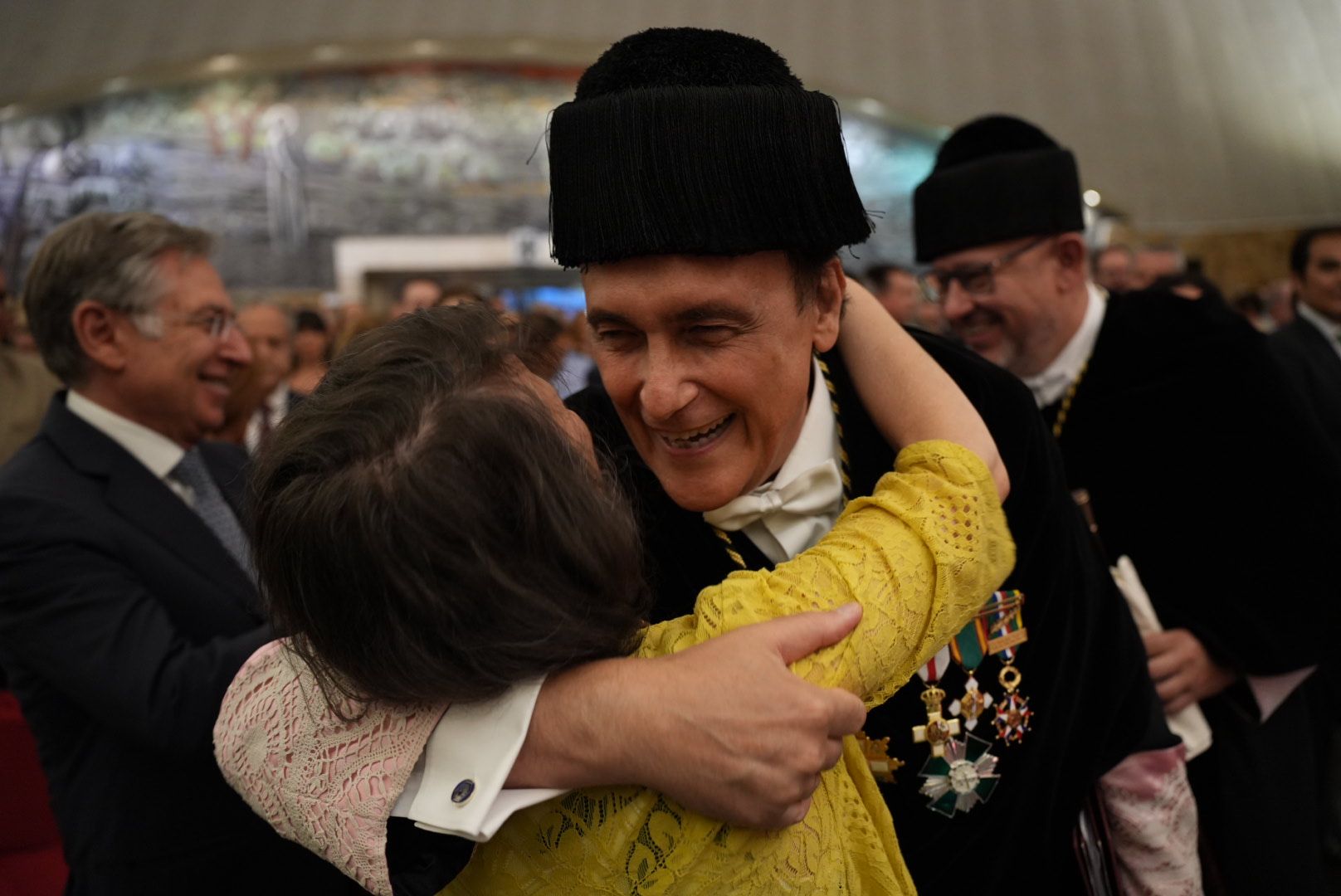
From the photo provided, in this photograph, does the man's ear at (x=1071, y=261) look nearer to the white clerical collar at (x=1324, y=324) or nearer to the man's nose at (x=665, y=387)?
the man's nose at (x=665, y=387)

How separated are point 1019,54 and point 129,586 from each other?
22.7 meters

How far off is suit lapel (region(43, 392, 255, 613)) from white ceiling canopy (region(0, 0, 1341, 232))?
18996mm

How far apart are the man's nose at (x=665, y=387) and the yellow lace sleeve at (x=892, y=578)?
0.25m

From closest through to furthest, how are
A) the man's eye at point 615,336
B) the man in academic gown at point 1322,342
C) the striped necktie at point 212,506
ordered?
the man's eye at point 615,336 → the striped necktie at point 212,506 → the man in academic gown at point 1322,342

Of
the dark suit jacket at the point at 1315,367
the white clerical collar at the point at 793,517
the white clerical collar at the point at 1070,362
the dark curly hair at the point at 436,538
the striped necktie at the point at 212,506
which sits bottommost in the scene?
the dark suit jacket at the point at 1315,367

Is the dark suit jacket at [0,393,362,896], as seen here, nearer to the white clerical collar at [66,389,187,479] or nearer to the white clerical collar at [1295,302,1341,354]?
the white clerical collar at [66,389,187,479]

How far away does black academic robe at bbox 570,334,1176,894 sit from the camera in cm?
175

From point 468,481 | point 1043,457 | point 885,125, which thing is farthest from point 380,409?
point 885,125

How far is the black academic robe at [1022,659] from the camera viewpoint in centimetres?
175

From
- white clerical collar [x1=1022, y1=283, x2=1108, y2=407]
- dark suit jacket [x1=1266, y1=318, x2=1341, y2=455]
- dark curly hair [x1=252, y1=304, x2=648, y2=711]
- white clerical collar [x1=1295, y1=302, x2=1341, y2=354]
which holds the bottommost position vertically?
dark suit jacket [x1=1266, y1=318, x2=1341, y2=455]

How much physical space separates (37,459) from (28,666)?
45cm

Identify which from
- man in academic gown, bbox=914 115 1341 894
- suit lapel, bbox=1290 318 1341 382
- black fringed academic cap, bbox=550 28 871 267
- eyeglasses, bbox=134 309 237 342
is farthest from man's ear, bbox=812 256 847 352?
suit lapel, bbox=1290 318 1341 382

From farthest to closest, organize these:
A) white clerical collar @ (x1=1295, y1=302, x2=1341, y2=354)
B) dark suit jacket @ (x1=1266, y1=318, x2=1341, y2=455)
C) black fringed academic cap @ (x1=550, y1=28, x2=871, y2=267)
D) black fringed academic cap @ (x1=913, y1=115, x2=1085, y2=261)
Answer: white clerical collar @ (x1=1295, y1=302, x2=1341, y2=354) → dark suit jacket @ (x1=1266, y1=318, x2=1341, y2=455) → black fringed academic cap @ (x1=913, y1=115, x2=1085, y2=261) → black fringed academic cap @ (x1=550, y1=28, x2=871, y2=267)

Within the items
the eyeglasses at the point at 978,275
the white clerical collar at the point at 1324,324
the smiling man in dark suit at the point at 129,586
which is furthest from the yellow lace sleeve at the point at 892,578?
the white clerical collar at the point at 1324,324
